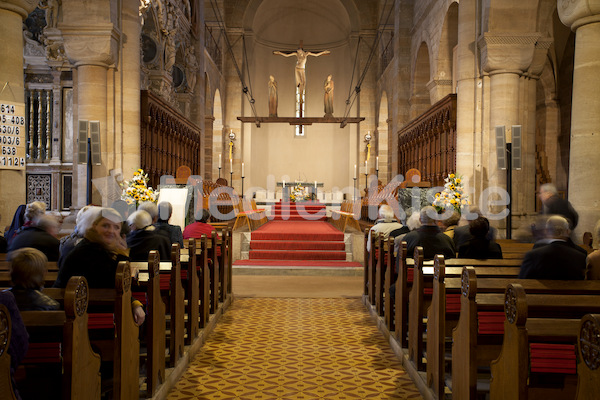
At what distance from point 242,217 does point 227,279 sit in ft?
19.1

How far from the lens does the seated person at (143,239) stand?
4699 millimetres

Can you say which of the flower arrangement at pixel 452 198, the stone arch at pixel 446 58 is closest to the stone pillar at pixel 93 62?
the flower arrangement at pixel 452 198

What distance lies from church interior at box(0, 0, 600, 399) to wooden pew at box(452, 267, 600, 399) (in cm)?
2

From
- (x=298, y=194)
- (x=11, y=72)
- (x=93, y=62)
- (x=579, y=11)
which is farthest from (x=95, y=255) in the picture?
(x=298, y=194)

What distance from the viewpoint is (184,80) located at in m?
15.2

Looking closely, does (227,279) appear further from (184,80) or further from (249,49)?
(249,49)

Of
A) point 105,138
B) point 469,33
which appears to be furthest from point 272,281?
point 469,33

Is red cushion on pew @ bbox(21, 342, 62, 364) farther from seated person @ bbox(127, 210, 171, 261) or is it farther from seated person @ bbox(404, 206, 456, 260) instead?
seated person @ bbox(404, 206, 456, 260)

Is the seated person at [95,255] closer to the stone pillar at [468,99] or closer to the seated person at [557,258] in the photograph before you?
the seated person at [557,258]

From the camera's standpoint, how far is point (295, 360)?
14.6 feet

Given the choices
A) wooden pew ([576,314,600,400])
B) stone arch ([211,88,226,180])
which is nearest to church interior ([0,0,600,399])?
wooden pew ([576,314,600,400])

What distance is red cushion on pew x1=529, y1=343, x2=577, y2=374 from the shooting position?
94.7 inches

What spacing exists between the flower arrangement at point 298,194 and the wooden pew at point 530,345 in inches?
643

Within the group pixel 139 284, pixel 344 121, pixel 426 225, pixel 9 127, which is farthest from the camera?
pixel 344 121
